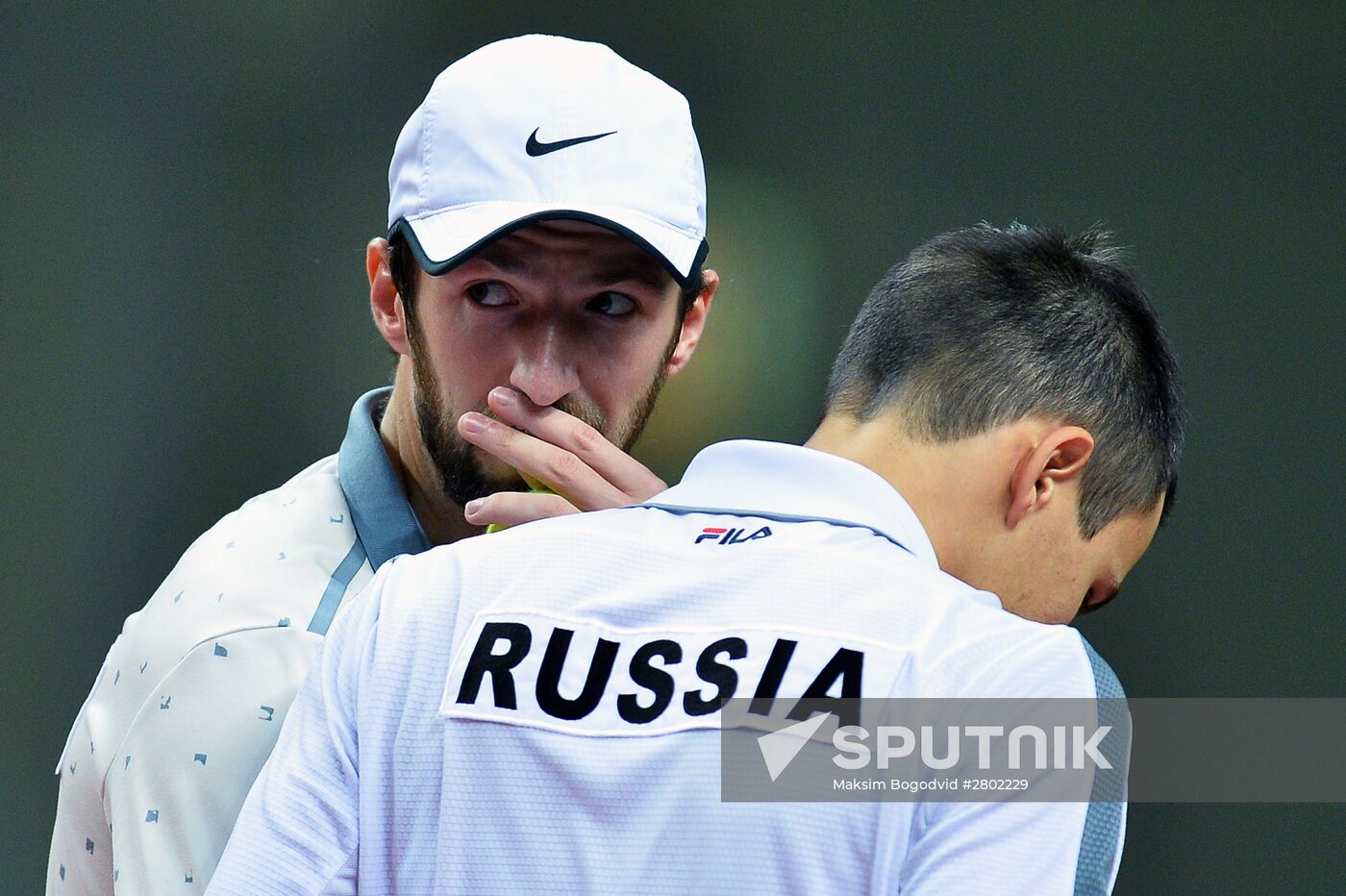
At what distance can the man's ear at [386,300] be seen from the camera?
118 centimetres

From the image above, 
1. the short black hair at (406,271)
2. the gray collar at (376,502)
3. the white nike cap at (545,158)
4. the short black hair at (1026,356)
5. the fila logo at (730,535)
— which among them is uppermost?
the white nike cap at (545,158)

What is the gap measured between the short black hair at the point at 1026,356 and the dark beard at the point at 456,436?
→ 0.61 ft

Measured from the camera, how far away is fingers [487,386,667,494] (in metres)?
1.04

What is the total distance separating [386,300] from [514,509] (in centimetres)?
30

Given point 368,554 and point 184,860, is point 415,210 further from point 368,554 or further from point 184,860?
point 184,860

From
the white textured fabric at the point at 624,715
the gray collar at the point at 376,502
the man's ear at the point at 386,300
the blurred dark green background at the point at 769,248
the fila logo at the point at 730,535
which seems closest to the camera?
the white textured fabric at the point at 624,715

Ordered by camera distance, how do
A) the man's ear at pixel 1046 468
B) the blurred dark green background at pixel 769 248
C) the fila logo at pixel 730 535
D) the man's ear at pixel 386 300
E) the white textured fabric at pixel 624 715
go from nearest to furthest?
the white textured fabric at pixel 624 715 → the fila logo at pixel 730 535 → the man's ear at pixel 1046 468 → the man's ear at pixel 386 300 → the blurred dark green background at pixel 769 248

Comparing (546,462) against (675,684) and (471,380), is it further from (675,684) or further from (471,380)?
(675,684)

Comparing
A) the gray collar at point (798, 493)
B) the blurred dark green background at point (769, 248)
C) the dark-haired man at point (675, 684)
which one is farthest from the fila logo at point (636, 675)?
the blurred dark green background at point (769, 248)

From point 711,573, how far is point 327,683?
Answer: 0.24 metres

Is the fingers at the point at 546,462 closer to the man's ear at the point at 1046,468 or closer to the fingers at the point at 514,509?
the fingers at the point at 514,509

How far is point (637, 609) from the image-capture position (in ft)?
2.60

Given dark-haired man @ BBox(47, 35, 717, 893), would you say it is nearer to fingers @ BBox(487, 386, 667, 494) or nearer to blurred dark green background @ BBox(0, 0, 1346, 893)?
fingers @ BBox(487, 386, 667, 494)

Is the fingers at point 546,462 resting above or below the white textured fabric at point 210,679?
above
